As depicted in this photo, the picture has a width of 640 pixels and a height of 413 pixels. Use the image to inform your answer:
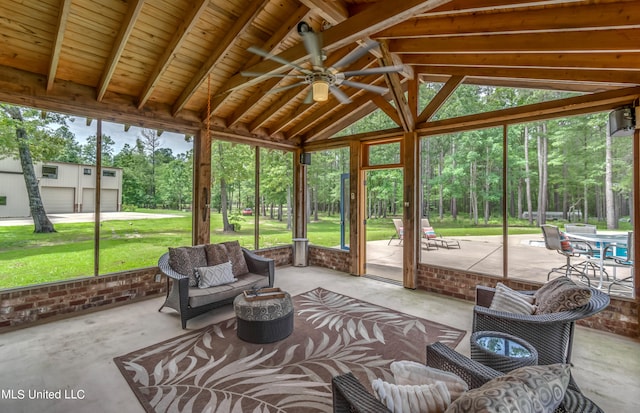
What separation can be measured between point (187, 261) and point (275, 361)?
2141mm

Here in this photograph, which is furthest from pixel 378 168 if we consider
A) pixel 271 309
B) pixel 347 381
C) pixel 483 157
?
pixel 347 381

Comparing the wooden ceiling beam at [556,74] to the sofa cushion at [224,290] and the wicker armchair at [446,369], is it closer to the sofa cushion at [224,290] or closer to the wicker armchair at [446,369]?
the wicker armchair at [446,369]

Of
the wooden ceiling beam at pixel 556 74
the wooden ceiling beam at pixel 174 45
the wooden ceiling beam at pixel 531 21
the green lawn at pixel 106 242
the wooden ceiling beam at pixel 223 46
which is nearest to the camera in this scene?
the wooden ceiling beam at pixel 531 21

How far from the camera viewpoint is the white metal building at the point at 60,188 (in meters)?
4.05

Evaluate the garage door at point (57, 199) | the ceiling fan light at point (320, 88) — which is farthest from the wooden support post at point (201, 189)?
the ceiling fan light at point (320, 88)

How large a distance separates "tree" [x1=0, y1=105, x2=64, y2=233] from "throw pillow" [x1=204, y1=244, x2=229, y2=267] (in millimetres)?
2394

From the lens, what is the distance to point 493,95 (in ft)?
15.6

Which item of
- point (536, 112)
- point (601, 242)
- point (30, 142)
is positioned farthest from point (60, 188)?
point (601, 242)

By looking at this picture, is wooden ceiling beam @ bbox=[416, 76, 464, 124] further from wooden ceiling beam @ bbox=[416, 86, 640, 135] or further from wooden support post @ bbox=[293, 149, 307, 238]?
wooden support post @ bbox=[293, 149, 307, 238]

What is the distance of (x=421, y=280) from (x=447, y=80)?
12.0 ft

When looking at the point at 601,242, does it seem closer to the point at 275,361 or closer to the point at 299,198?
the point at 275,361

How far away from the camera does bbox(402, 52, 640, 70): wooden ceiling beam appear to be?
3336 millimetres

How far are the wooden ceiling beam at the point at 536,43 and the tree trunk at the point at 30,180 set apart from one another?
550 cm

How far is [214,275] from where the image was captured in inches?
169
